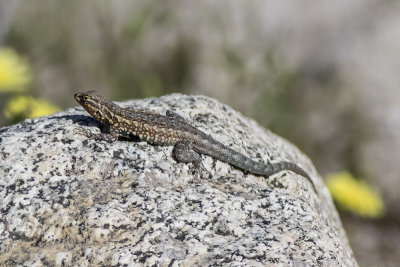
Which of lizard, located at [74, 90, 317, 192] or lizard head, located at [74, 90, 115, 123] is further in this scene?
lizard head, located at [74, 90, 115, 123]

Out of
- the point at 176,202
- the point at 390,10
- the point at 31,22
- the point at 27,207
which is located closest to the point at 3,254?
the point at 27,207

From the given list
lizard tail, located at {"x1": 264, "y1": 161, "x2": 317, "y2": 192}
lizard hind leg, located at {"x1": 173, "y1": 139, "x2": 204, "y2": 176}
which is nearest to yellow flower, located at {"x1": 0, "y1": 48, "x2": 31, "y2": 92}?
lizard hind leg, located at {"x1": 173, "y1": 139, "x2": 204, "y2": 176}

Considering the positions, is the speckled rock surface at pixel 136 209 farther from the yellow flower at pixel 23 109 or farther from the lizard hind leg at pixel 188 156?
the yellow flower at pixel 23 109

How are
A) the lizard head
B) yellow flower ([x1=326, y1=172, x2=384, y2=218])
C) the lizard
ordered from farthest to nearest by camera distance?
yellow flower ([x1=326, y1=172, x2=384, y2=218]), the lizard head, the lizard

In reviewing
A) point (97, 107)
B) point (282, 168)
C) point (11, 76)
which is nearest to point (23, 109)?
point (11, 76)

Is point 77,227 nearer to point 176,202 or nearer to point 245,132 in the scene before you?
point 176,202

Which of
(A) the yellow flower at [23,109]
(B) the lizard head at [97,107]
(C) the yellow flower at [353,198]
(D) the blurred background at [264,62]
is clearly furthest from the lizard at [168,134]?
(D) the blurred background at [264,62]

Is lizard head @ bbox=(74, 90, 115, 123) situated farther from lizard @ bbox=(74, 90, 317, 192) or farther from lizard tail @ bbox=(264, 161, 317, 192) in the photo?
lizard tail @ bbox=(264, 161, 317, 192)
